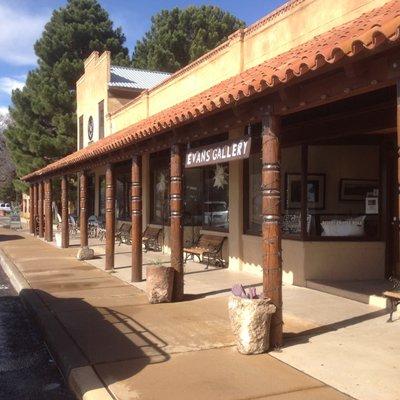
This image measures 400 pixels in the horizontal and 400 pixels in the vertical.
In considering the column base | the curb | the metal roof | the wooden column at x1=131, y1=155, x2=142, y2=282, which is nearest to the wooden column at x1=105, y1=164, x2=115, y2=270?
the wooden column at x1=131, y1=155, x2=142, y2=282

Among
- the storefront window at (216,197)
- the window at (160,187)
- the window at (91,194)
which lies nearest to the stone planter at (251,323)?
the storefront window at (216,197)

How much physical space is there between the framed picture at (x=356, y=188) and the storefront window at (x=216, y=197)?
324cm

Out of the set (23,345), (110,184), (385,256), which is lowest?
(23,345)

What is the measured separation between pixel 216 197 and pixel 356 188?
13.5 ft

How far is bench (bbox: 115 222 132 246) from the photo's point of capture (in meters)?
18.8

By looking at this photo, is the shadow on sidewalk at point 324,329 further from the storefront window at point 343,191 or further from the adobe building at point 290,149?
the storefront window at point 343,191

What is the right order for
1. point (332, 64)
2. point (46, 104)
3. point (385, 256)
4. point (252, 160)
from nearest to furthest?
1. point (332, 64)
2. point (385, 256)
3. point (252, 160)
4. point (46, 104)

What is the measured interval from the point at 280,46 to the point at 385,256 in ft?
13.5

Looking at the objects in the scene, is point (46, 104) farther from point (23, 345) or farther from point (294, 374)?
point (294, 374)

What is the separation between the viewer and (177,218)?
864 centimetres

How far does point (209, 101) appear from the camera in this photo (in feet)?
21.8

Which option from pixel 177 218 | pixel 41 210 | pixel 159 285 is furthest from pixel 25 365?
pixel 41 210

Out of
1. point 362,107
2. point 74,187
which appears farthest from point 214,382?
point 74,187

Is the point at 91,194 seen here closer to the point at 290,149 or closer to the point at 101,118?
the point at 101,118
